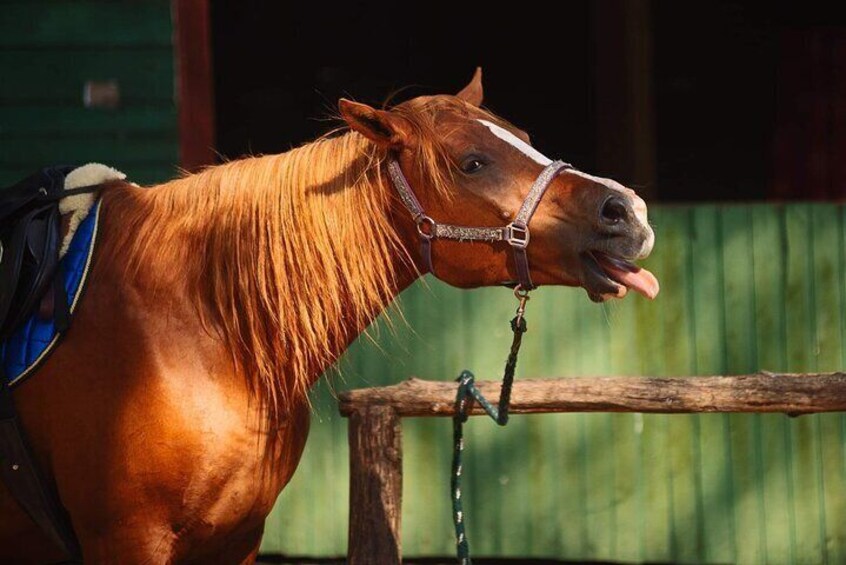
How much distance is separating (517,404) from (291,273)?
5.11 ft

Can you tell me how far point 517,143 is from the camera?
296 cm

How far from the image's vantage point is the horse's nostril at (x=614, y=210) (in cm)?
279

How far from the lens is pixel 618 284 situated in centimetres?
287

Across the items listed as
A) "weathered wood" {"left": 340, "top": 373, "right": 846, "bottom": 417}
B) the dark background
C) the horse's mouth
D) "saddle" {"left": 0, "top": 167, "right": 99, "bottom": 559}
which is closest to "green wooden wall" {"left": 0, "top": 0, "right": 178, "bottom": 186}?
"weathered wood" {"left": 340, "top": 373, "right": 846, "bottom": 417}

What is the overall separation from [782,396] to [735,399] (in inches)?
6.0

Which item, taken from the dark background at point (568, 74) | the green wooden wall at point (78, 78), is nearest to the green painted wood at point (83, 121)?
the green wooden wall at point (78, 78)

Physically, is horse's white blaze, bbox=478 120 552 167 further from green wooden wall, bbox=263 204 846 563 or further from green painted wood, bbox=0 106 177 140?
green painted wood, bbox=0 106 177 140

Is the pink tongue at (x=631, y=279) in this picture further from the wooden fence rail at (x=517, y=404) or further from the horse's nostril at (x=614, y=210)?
the wooden fence rail at (x=517, y=404)

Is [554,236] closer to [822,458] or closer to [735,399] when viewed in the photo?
[735,399]

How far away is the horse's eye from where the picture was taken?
9.59ft

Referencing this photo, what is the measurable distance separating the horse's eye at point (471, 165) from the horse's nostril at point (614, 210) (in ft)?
1.02

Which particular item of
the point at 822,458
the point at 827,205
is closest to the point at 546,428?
the point at 822,458

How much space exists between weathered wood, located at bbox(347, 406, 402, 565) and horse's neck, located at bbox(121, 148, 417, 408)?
1.22m

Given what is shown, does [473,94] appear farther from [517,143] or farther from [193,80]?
[193,80]
